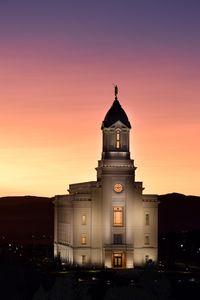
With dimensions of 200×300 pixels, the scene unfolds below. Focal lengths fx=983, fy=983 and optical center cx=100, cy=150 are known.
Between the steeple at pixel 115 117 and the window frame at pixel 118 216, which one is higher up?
Result: the steeple at pixel 115 117

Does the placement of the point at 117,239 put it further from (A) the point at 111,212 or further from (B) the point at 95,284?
(B) the point at 95,284

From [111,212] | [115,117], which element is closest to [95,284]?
[111,212]

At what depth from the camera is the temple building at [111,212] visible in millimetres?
96250

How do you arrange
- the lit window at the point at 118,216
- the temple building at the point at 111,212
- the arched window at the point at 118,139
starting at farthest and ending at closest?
the arched window at the point at 118,139 → the lit window at the point at 118,216 → the temple building at the point at 111,212

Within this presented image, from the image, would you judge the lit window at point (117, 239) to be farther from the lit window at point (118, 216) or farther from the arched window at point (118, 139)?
the arched window at point (118, 139)

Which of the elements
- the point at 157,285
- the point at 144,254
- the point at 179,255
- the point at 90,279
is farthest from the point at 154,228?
the point at 157,285

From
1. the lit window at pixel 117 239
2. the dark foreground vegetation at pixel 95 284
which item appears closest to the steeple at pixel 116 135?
the lit window at pixel 117 239

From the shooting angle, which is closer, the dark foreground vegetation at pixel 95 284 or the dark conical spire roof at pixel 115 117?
the dark foreground vegetation at pixel 95 284

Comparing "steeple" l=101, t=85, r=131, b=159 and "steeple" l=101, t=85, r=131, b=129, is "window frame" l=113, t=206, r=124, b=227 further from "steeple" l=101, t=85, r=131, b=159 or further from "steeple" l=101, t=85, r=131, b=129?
"steeple" l=101, t=85, r=131, b=129

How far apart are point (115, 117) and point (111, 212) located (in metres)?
9.34

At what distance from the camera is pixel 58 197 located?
105m

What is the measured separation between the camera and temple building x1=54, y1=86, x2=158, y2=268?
316ft

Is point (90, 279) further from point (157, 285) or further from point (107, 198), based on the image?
point (157, 285)

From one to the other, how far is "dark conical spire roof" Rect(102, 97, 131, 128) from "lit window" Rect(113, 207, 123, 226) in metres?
8.28
